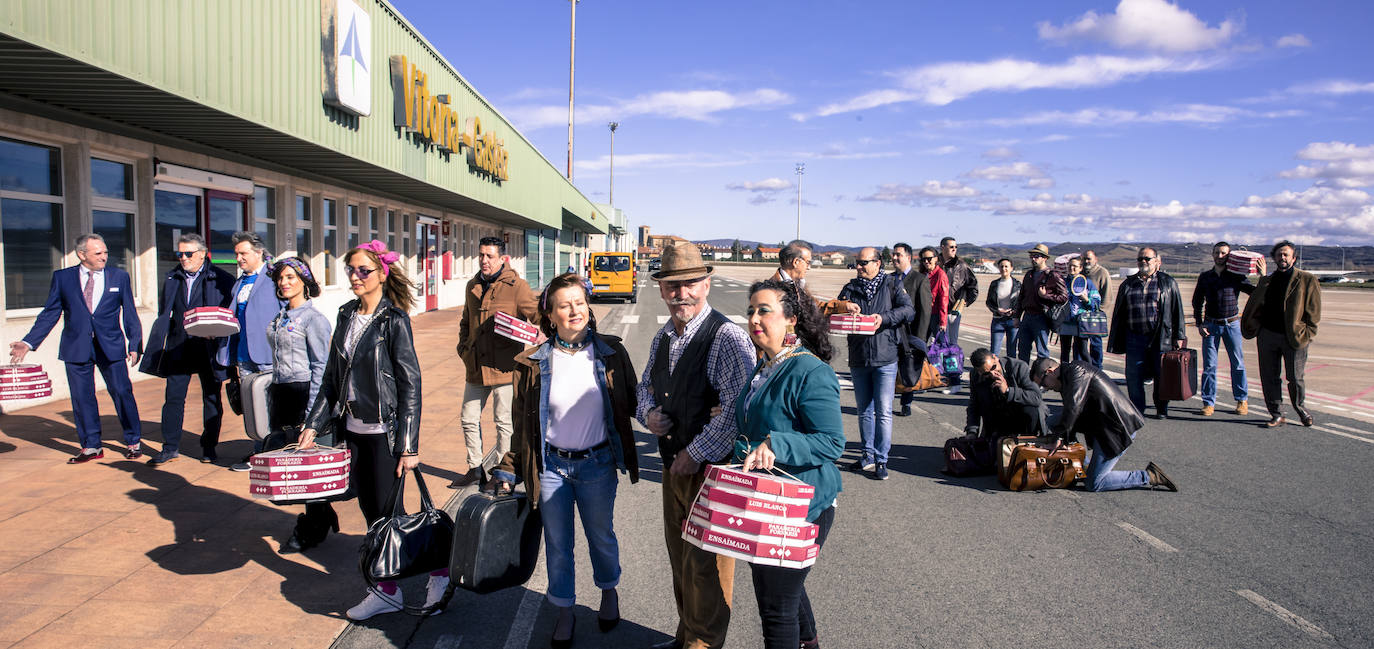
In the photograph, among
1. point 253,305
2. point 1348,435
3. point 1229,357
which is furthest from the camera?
point 1229,357

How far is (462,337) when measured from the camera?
240 inches

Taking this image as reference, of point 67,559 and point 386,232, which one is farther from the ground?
point 386,232

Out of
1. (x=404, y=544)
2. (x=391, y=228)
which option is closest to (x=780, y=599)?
(x=404, y=544)

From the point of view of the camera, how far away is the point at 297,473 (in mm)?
3607

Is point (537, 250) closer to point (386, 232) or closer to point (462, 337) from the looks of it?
point (386, 232)

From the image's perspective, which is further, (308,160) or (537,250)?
(537,250)

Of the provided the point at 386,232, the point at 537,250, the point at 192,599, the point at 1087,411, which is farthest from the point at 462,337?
the point at 537,250

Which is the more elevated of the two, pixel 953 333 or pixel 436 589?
pixel 953 333

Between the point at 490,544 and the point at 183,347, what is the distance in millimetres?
4288

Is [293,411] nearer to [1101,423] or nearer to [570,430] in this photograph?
[570,430]

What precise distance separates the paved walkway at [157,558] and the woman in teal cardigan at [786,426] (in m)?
2.08

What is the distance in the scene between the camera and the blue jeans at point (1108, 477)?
6156 millimetres

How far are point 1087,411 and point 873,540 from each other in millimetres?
2165

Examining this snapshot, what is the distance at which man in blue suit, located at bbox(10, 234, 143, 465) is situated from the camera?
6125 mm
